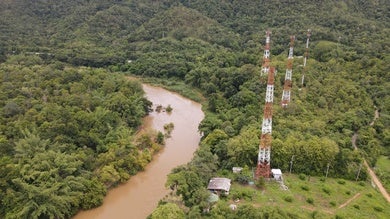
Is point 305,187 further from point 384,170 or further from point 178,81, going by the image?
point 178,81

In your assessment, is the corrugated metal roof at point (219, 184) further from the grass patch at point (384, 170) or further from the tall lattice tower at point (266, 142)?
the grass patch at point (384, 170)

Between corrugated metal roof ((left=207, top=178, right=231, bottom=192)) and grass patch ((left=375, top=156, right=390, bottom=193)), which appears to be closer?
corrugated metal roof ((left=207, top=178, right=231, bottom=192))

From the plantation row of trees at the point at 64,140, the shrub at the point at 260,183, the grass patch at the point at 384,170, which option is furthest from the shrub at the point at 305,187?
the plantation row of trees at the point at 64,140

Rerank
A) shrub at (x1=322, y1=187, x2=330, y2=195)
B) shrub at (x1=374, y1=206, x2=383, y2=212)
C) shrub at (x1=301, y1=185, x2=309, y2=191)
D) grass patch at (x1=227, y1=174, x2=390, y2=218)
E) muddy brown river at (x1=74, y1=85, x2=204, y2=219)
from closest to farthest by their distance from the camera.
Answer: grass patch at (x1=227, y1=174, x2=390, y2=218)
shrub at (x1=374, y1=206, x2=383, y2=212)
shrub at (x1=322, y1=187, x2=330, y2=195)
shrub at (x1=301, y1=185, x2=309, y2=191)
muddy brown river at (x1=74, y1=85, x2=204, y2=219)

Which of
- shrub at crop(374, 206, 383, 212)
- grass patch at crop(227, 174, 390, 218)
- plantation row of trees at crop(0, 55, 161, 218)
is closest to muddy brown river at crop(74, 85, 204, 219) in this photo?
plantation row of trees at crop(0, 55, 161, 218)

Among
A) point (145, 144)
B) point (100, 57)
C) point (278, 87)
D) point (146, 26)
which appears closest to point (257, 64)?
point (278, 87)

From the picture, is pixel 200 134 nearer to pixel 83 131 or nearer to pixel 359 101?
pixel 83 131

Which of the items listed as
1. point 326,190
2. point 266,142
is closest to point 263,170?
point 266,142

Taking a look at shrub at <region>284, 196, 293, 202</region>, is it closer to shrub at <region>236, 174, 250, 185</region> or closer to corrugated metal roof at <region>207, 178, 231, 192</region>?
shrub at <region>236, 174, 250, 185</region>
